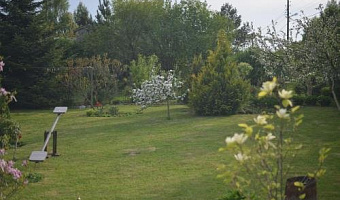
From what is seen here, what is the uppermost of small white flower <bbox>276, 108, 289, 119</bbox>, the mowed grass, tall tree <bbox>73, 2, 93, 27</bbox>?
tall tree <bbox>73, 2, 93, 27</bbox>

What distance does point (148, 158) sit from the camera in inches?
295

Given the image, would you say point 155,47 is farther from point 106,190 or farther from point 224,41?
point 106,190

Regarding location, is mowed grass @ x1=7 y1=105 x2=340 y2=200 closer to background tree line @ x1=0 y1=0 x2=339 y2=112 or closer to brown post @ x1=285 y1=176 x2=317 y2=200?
brown post @ x1=285 y1=176 x2=317 y2=200

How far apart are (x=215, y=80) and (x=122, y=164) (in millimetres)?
7353

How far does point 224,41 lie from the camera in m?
14.2

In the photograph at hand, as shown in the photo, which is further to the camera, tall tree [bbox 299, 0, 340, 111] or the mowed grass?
tall tree [bbox 299, 0, 340, 111]

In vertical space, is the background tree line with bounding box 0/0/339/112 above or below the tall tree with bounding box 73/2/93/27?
below

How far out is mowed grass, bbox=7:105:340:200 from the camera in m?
5.46

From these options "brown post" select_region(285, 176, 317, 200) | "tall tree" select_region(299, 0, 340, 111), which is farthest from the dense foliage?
"brown post" select_region(285, 176, 317, 200)

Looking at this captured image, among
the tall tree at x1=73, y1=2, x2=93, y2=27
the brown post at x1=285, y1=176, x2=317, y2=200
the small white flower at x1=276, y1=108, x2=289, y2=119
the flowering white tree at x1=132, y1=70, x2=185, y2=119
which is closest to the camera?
the small white flower at x1=276, y1=108, x2=289, y2=119

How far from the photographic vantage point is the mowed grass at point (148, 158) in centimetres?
546

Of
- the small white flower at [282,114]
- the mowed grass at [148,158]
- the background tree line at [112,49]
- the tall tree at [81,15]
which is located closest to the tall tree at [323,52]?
the background tree line at [112,49]

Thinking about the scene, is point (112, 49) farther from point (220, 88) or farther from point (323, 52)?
point (323, 52)

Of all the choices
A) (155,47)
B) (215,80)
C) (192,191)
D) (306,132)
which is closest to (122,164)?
(192,191)
